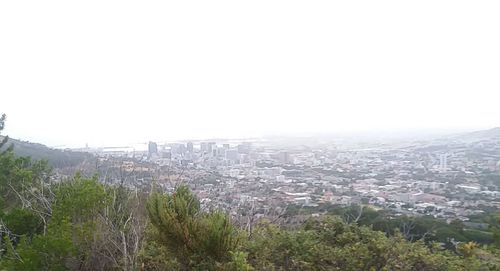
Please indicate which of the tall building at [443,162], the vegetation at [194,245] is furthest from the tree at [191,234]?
the tall building at [443,162]

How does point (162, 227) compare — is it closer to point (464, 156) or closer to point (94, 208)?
point (94, 208)

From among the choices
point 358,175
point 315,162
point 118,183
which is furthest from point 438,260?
point 315,162

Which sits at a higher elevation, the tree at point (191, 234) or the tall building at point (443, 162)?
the tree at point (191, 234)

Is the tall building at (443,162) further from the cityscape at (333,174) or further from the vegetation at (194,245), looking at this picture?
the vegetation at (194,245)

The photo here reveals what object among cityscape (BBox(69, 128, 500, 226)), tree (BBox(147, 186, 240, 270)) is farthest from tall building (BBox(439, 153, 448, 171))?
tree (BBox(147, 186, 240, 270))

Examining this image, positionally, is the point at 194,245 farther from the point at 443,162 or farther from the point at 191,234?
the point at 443,162

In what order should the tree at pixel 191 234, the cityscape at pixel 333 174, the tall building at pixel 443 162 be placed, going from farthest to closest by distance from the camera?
the tall building at pixel 443 162 → the cityscape at pixel 333 174 → the tree at pixel 191 234

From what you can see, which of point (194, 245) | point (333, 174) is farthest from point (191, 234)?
point (333, 174)

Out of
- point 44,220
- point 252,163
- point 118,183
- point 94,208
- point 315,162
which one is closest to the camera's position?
point 94,208

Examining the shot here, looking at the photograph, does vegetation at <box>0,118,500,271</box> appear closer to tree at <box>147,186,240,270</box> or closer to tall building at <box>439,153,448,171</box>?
tree at <box>147,186,240,270</box>
